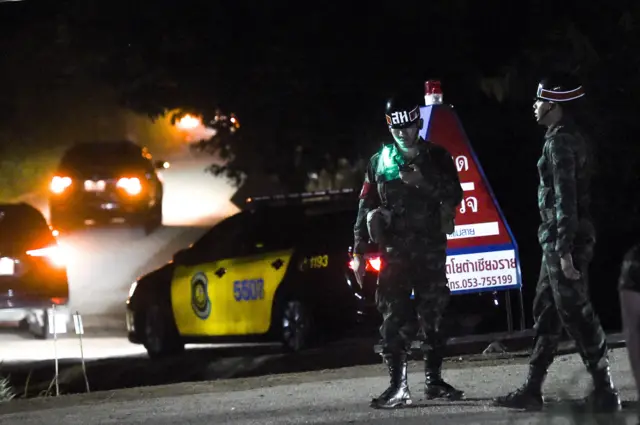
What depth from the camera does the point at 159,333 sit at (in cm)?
1393

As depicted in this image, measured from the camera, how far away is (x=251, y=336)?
13055mm

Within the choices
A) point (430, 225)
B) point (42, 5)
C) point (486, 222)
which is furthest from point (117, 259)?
point (430, 225)

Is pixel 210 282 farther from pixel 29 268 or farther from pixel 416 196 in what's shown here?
pixel 416 196

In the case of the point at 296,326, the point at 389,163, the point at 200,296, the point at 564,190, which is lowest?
the point at 296,326

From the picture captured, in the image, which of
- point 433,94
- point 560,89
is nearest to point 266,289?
point 433,94

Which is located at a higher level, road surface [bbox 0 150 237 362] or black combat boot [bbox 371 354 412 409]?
road surface [bbox 0 150 237 362]

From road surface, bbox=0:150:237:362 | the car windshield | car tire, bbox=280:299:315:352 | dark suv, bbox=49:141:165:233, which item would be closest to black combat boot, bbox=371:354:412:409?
car tire, bbox=280:299:315:352

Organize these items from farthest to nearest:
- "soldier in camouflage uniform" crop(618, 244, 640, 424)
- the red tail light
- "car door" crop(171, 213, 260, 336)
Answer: "car door" crop(171, 213, 260, 336) < the red tail light < "soldier in camouflage uniform" crop(618, 244, 640, 424)

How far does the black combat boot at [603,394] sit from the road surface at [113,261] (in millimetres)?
7996

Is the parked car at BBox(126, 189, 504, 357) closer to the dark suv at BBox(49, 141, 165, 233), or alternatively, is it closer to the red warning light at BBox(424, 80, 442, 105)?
the red warning light at BBox(424, 80, 442, 105)

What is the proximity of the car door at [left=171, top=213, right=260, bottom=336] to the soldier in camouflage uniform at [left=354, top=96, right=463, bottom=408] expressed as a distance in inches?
200

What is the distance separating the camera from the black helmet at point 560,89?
24.8ft

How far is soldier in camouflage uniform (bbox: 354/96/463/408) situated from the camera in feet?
26.9

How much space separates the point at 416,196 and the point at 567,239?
1224mm
